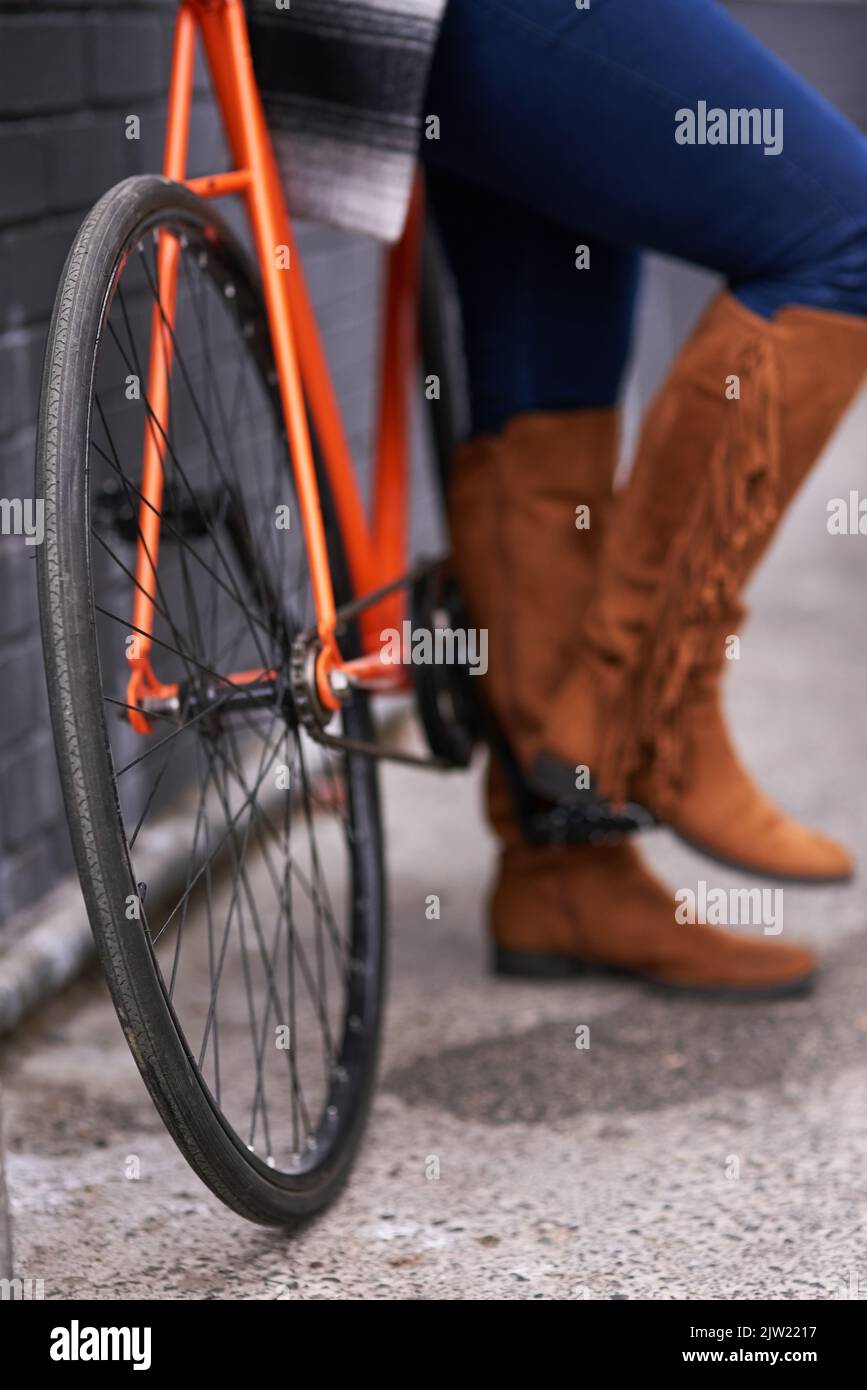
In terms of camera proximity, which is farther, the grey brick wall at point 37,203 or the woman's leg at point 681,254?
the grey brick wall at point 37,203

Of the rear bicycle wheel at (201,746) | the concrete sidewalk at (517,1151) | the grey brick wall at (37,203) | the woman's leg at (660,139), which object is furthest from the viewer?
the grey brick wall at (37,203)

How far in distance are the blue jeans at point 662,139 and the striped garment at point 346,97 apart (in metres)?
0.06

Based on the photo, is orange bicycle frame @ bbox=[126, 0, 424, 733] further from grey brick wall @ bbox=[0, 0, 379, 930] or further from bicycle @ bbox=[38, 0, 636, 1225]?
grey brick wall @ bbox=[0, 0, 379, 930]

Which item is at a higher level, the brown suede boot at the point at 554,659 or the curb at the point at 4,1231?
the brown suede boot at the point at 554,659

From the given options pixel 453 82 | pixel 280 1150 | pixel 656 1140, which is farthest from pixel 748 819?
pixel 453 82

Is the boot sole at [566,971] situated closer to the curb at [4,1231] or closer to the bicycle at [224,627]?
the bicycle at [224,627]

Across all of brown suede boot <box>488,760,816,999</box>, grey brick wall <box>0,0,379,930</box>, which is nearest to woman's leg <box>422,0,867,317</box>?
grey brick wall <box>0,0,379,930</box>

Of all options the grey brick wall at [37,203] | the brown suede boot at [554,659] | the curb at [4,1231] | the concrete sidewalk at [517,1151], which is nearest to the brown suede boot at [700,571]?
the brown suede boot at [554,659]

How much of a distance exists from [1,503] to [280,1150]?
0.68 meters

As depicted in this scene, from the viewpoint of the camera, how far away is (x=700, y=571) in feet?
4.89

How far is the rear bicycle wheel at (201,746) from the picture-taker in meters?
1.02

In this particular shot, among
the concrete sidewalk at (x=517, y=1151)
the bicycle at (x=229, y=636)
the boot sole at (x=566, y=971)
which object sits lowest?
the concrete sidewalk at (x=517, y=1151)

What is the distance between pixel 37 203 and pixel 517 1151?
1016 mm

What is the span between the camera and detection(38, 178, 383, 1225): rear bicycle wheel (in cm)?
102
